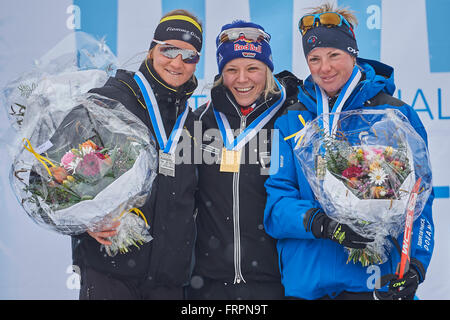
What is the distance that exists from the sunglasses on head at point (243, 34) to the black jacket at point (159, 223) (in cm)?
51

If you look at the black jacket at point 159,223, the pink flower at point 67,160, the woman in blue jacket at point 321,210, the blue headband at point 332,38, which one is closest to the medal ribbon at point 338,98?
the woman in blue jacket at point 321,210

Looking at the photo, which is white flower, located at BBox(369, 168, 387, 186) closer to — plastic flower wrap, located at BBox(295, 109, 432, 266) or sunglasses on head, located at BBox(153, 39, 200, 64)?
plastic flower wrap, located at BBox(295, 109, 432, 266)

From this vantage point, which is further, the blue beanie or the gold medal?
the blue beanie

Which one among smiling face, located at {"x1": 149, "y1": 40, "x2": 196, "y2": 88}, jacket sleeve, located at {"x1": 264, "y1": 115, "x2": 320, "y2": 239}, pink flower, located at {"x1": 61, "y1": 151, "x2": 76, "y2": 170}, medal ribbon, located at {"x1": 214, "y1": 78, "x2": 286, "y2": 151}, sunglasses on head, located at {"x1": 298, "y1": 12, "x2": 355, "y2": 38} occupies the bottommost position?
jacket sleeve, located at {"x1": 264, "y1": 115, "x2": 320, "y2": 239}

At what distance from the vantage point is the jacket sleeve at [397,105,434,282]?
2.27 m

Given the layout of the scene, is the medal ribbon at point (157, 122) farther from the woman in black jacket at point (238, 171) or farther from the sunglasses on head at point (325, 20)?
the sunglasses on head at point (325, 20)

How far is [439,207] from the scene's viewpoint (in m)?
3.68

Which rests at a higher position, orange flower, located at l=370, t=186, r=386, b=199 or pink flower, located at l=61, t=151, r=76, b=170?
pink flower, located at l=61, t=151, r=76, b=170

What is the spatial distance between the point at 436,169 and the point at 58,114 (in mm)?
2920

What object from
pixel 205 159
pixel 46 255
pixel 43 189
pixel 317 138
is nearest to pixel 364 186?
pixel 317 138

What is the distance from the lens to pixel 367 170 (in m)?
1.97

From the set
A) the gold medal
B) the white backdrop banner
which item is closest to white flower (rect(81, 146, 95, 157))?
the gold medal

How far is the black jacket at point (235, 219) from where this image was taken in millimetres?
2674

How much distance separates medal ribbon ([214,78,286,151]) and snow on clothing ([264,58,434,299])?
216 millimetres
